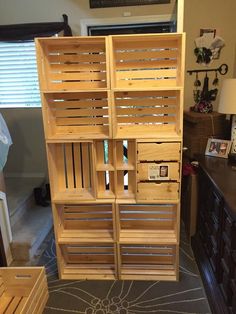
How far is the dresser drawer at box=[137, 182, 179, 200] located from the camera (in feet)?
6.08

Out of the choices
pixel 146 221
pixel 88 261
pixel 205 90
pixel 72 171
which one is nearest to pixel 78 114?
pixel 72 171

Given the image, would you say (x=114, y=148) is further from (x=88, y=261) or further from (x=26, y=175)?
(x=26, y=175)

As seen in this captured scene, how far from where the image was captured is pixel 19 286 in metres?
1.83

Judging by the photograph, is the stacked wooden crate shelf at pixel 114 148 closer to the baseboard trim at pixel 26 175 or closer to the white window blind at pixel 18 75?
the baseboard trim at pixel 26 175

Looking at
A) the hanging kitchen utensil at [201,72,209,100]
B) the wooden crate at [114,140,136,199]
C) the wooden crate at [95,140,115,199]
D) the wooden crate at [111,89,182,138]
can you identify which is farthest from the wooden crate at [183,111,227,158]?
the wooden crate at [95,140,115,199]

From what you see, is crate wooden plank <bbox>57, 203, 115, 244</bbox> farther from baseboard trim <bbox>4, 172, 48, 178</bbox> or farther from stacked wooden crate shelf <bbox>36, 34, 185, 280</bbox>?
baseboard trim <bbox>4, 172, 48, 178</bbox>

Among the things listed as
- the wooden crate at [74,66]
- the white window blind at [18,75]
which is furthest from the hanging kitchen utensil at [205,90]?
the white window blind at [18,75]

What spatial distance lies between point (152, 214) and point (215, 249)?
50 centimetres

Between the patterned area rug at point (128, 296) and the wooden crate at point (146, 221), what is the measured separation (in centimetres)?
35

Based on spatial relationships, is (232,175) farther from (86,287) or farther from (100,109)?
(86,287)

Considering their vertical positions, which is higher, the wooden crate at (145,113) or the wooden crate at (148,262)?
the wooden crate at (145,113)

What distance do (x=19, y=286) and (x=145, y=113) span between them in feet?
4.72

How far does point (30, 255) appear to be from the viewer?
237 cm

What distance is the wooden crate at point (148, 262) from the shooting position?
2.07m
